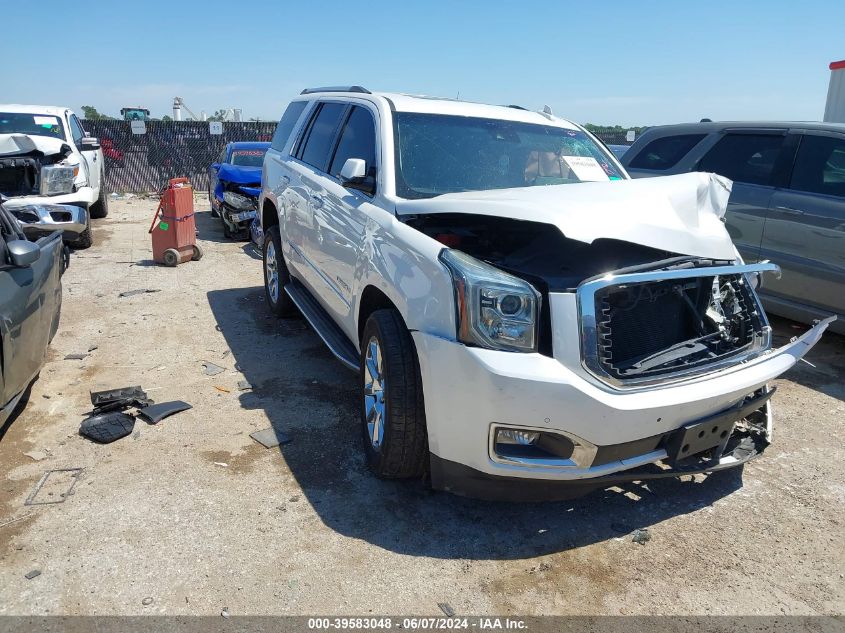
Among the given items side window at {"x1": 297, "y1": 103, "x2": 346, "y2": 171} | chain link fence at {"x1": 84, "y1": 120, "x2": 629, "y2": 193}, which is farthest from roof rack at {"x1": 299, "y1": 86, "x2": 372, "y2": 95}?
chain link fence at {"x1": 84, "y1": 120, "x2": 629, "y2": 193}

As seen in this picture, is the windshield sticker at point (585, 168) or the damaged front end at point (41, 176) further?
the damaged front end at point (41, 176)

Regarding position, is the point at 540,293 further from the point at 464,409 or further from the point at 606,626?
the point at 606,626

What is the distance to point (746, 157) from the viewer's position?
6355 millimetres

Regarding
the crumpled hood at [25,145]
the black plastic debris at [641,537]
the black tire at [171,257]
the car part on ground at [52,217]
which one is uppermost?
the crumpled hood at [25,145]

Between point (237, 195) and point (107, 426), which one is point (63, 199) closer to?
point (237, 195)

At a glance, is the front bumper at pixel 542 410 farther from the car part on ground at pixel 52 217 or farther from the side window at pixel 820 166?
the car part on ground at pixel 52 217

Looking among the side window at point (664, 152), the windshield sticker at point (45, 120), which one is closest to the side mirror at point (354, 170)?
the side window at point (664, 152)

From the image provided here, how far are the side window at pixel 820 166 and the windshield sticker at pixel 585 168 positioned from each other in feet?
8.16

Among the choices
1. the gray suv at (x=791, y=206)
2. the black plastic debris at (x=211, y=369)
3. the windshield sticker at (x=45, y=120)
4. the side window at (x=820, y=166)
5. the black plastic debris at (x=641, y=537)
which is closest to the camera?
the black plastic debris at (x=641, y=537)

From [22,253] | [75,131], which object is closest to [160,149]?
[75,131]

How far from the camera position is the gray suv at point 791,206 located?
5.45m

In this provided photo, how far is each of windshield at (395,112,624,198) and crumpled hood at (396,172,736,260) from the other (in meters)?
0.34

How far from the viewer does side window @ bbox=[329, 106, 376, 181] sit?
4055mm

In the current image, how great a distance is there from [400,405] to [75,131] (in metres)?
10.4
